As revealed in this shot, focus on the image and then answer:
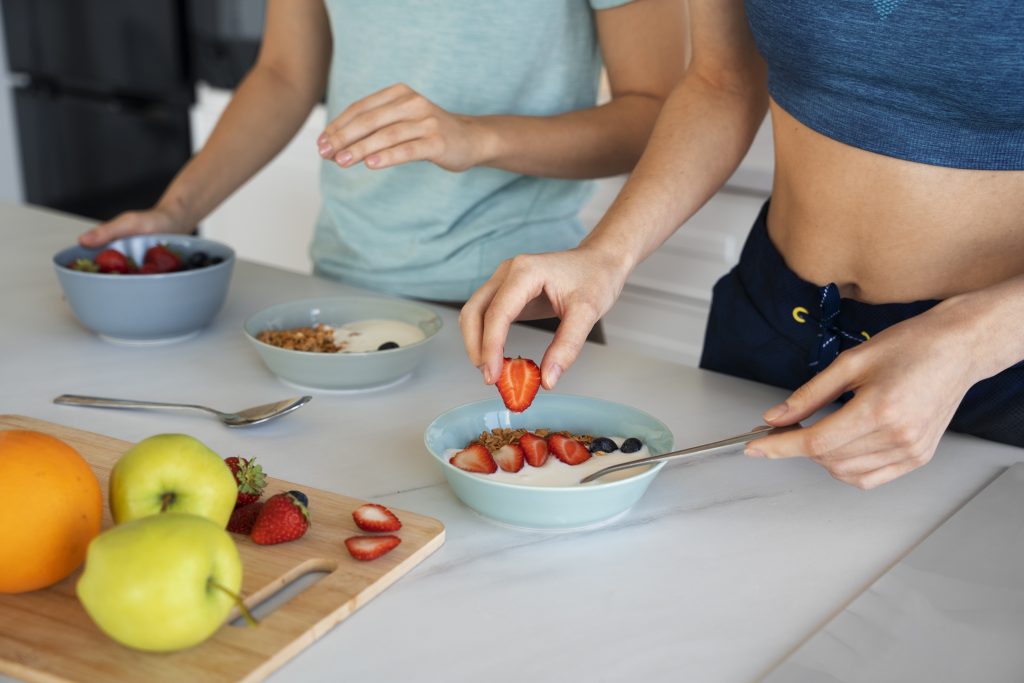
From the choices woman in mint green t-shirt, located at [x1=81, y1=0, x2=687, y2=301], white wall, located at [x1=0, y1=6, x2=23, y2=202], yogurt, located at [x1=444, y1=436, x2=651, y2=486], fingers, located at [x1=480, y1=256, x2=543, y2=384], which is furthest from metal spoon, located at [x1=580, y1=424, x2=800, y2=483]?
white wall, located at [x1=0, y1=6, x2=23, y2=202]

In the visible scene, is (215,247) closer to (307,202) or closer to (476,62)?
(476,62)

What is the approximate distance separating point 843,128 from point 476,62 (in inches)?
20.6

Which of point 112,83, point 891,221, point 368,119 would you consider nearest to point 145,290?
point 368,119

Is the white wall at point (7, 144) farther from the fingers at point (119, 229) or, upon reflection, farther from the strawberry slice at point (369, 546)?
the strawberry slice at point (369, 546)

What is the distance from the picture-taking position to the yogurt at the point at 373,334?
1.18 meters

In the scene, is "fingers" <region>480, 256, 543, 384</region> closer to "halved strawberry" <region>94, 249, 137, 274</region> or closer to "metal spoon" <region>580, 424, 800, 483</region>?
"metal spoon" <region>580, 424, 800, 483</region>

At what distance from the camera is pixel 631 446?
0.92 meters

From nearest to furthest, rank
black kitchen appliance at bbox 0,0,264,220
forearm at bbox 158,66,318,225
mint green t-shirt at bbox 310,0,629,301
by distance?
mint green t-shirt at bbox 310,0,629,301
forearm at bbox 158,66,318,225
black kitchen appliance at bbox 0,0,264,220

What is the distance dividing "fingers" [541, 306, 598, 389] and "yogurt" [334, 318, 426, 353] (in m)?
0.28

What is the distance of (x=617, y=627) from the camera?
2.40 feet

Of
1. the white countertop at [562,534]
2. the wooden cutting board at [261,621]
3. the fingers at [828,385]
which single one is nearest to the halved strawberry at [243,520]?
the wooden cutting board at [261,621]

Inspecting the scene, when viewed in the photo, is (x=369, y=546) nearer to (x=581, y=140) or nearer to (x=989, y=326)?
(x=989, y=326)

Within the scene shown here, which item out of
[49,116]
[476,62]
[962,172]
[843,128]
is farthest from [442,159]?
[49,116]

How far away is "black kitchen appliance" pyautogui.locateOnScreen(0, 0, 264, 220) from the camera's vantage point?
2.99 meters
